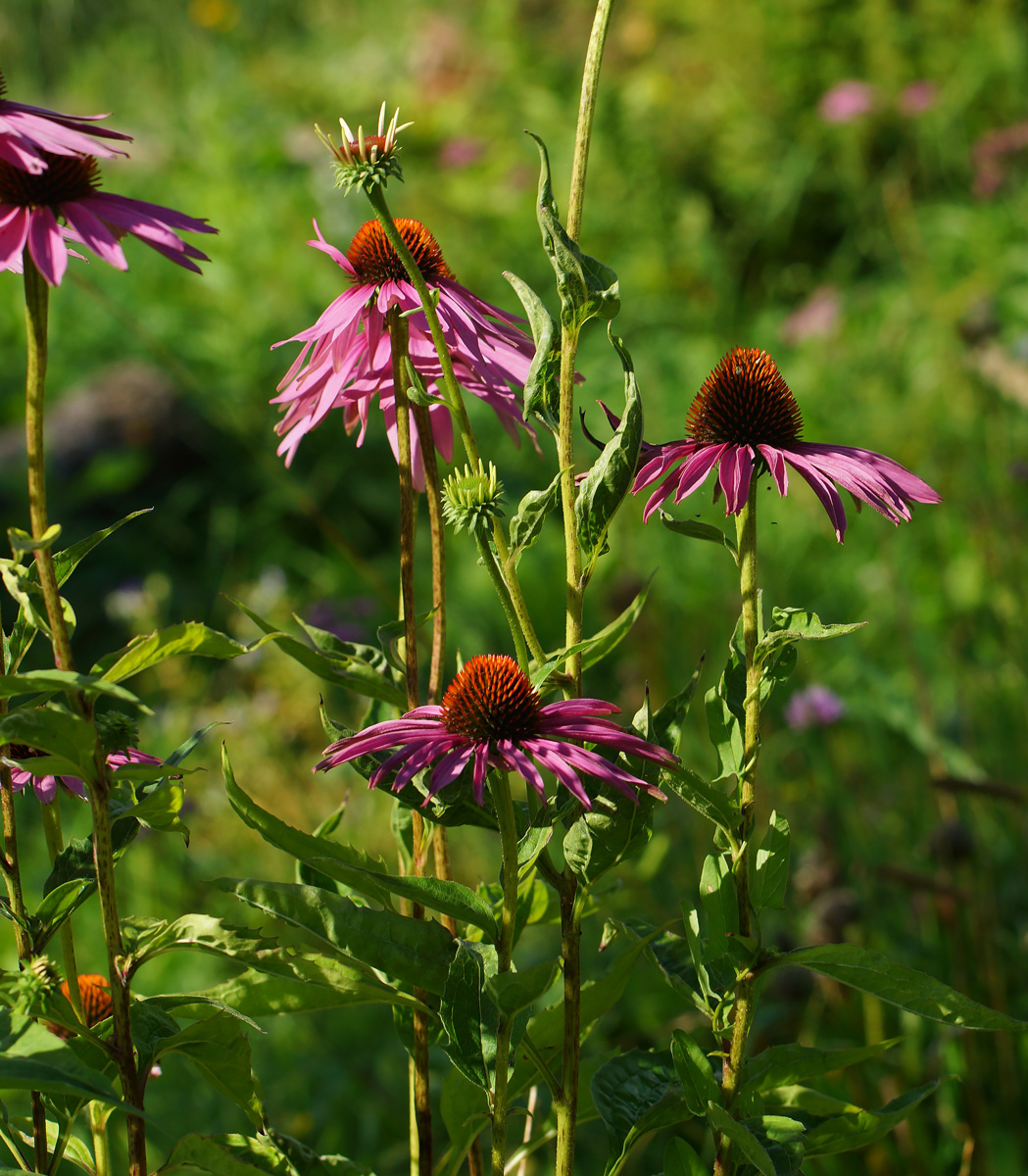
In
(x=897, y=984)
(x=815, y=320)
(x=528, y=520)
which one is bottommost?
(x=897, y=984)

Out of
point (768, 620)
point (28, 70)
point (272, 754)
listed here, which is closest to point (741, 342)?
point (272, 754)

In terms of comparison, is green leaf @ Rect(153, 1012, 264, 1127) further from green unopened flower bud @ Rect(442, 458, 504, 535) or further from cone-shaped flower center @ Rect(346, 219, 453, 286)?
cone-shaped flower center @ Rect(346, 219, 453, 286)

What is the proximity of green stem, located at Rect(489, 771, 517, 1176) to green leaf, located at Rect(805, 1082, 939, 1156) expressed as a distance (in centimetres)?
17

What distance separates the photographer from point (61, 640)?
1.65ft

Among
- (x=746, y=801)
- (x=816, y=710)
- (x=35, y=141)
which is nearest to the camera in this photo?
(x=35, y=141)

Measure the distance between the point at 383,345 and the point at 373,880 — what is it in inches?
12.4

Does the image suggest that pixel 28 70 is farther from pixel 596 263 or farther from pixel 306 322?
pixel 596 263

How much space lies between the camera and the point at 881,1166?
3.96 ft

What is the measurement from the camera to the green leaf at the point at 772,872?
1.95ft

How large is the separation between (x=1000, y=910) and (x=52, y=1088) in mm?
1444

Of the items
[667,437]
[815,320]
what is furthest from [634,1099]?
[815,320]

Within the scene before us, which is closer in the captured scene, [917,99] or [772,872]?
[772,872]

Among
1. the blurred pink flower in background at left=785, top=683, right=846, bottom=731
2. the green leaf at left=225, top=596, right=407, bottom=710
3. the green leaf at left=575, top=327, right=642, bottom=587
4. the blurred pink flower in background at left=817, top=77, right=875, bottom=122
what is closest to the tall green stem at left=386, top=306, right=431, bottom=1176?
the green leaf at left=225, top=596, right=407, bottom=710

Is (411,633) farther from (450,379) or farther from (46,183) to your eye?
(46,183)
